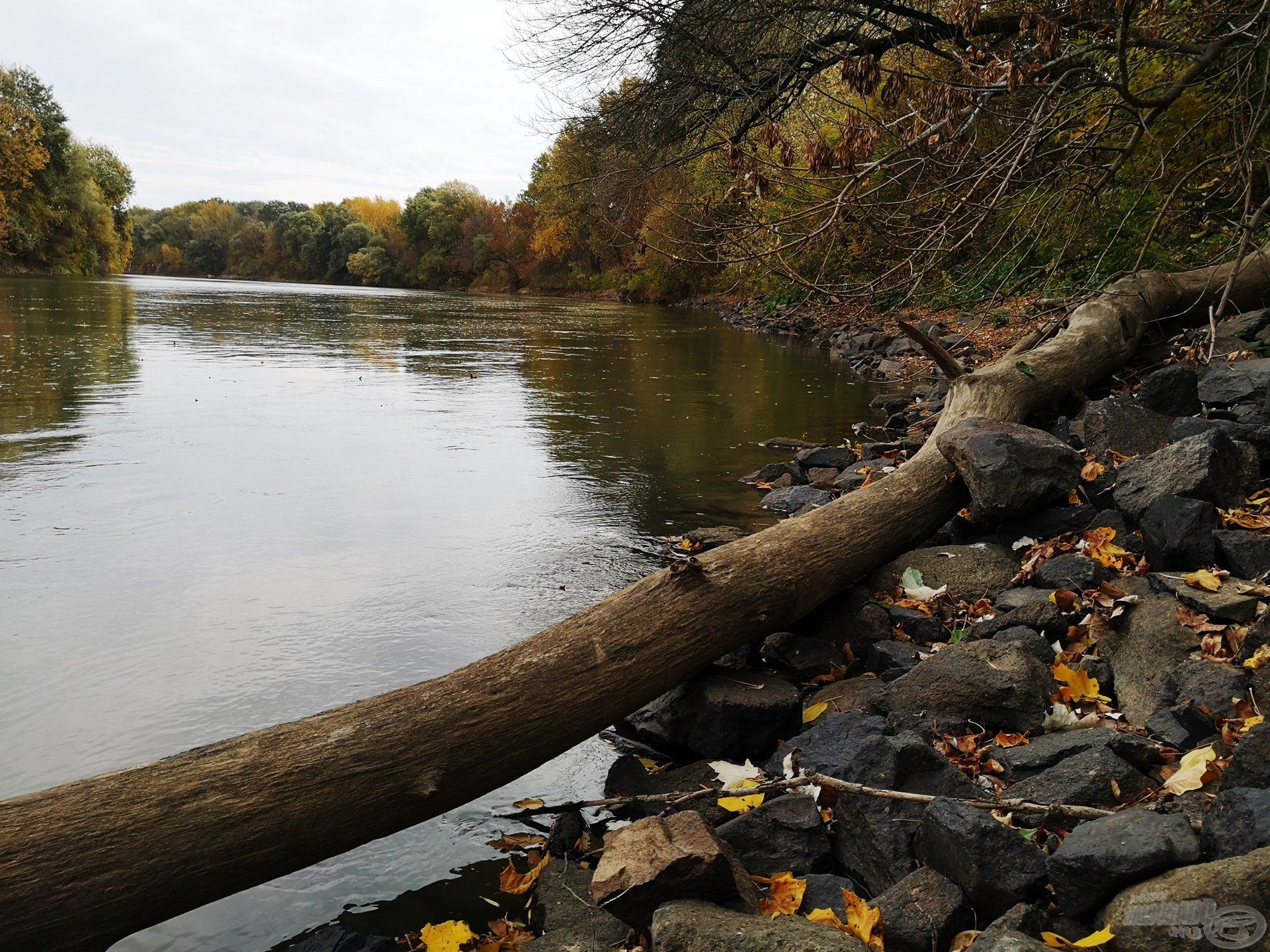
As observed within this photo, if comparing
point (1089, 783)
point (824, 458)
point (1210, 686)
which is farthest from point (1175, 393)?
point (1089, 783)

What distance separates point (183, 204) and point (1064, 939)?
169 meters

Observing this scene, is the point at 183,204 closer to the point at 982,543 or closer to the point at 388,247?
the point at 388,247

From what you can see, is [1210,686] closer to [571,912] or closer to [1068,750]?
[1068,750]

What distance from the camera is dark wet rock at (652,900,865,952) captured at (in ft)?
7.21

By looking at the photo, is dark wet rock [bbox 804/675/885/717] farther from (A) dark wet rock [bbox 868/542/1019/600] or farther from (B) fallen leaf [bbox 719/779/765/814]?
(A) dark wet rock [bbox 868/542/1019/600]

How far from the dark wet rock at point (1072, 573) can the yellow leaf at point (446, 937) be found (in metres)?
3.07

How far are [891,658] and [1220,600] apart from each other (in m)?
1.30

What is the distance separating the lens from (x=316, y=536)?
600 cm

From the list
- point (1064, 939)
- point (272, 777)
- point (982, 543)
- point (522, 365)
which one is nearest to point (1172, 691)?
point (1064, 939)

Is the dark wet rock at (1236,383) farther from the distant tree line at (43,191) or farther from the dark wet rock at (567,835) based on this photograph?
the distant tree line at (43,191)

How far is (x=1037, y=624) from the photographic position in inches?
154


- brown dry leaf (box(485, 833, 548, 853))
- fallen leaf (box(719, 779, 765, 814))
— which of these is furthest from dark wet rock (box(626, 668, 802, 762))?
brown dry leaf (box(485, 833, 548, 853))

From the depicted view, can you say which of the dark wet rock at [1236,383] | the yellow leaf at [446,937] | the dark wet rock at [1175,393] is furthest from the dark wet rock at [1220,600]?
the dark wet rock at [1175,393]

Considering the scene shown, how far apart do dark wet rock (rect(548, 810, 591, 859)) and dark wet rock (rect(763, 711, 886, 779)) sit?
2.46 feet
